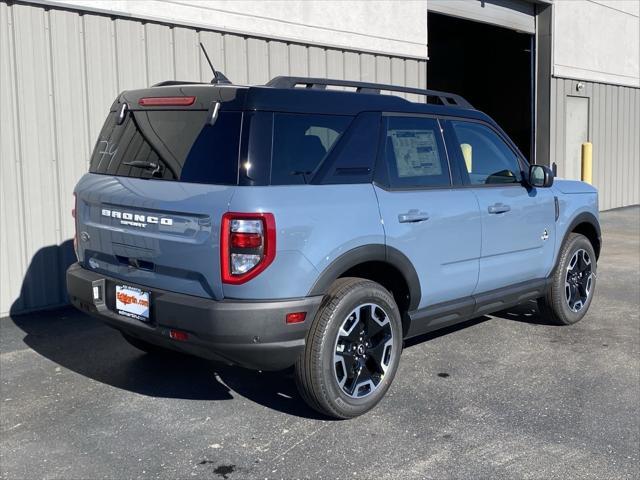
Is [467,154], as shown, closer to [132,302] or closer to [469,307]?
[469,307]

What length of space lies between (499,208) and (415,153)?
0.90 metres

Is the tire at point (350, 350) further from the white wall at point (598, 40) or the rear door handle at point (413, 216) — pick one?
the white wall at point (598, 40)

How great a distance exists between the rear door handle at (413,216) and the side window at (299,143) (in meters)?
0.65

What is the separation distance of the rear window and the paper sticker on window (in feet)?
4.04

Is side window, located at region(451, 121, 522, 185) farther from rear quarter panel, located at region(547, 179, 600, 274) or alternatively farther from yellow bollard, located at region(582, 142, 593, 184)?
yellow bollard, located at region(582, 142, 593, 184)

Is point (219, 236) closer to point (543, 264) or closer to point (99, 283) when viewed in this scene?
point (99, 283)

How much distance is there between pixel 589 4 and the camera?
15.9 m

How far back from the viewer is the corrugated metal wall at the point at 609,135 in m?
15.1

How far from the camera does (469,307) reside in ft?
17.3

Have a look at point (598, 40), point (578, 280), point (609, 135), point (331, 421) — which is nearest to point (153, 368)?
point (331, 421)

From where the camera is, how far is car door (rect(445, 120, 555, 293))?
17.6 feet

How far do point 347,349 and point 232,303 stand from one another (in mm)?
857

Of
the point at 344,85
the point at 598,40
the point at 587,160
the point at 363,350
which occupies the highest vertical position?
the point at 598,40

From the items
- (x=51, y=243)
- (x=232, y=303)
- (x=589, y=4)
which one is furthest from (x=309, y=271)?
(x=589, y=4)
